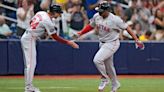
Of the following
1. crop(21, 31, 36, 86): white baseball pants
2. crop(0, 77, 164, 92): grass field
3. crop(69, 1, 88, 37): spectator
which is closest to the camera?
crop(21, 31, 36, 86): white baseball pants

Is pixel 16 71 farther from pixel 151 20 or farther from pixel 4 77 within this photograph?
pixel 151 20

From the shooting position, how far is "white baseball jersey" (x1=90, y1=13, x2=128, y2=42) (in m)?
12.0

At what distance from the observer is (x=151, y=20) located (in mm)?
19406

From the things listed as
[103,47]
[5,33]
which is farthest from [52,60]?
[103,47]

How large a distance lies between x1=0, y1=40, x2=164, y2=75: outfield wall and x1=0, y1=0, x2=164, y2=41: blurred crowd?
16.6 inches

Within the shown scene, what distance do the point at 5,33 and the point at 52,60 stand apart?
5.81 feet

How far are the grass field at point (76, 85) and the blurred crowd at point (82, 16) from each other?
6.71ft

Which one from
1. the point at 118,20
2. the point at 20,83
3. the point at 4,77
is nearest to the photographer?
the point at 118,20

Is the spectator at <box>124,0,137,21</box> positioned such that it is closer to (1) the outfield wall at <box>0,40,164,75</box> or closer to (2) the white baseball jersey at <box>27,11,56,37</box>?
(1) the outfield wall at <box>0,40,164,75</box>

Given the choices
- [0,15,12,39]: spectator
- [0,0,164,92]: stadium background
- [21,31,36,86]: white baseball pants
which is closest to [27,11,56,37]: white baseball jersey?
[21,31,36,86]: white baseball pants

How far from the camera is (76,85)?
47.8ft

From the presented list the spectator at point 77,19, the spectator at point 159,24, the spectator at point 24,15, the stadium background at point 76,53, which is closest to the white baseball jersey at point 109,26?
the stadium background at point 76,53

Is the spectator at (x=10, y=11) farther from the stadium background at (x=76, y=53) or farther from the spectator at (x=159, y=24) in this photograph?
the spectator at (x=159, y=24)

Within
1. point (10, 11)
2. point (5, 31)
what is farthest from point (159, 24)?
point (5, 31)
